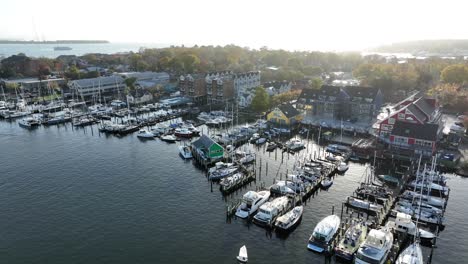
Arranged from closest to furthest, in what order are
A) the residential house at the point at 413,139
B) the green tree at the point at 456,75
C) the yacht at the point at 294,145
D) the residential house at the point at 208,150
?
1. the residential house at the point at 413,139
2. the residential house at the point at 208,150
3. the yacht at the point at 294,145
4. the green tree at the point at 456,75

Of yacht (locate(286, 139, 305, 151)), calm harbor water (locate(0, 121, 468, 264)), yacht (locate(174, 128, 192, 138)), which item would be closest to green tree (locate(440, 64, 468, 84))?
calm harbor water (locate(0, 121, 468, 264))

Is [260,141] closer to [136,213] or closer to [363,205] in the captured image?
[363,205]

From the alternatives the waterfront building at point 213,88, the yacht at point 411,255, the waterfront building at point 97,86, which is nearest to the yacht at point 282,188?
the yacht at point 411,255

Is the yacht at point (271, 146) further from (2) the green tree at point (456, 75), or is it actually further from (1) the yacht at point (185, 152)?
(2) the green tree at point (456, 75)

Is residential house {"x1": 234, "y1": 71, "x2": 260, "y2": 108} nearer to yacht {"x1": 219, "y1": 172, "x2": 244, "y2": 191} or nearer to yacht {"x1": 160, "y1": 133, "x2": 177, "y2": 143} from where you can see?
yacht {"x1": 160, "y1": 133, "x2": 177, "y2": 143}

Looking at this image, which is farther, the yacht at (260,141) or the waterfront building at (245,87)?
the waterfront building at (245,87)

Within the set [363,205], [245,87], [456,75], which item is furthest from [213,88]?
[456,75]
